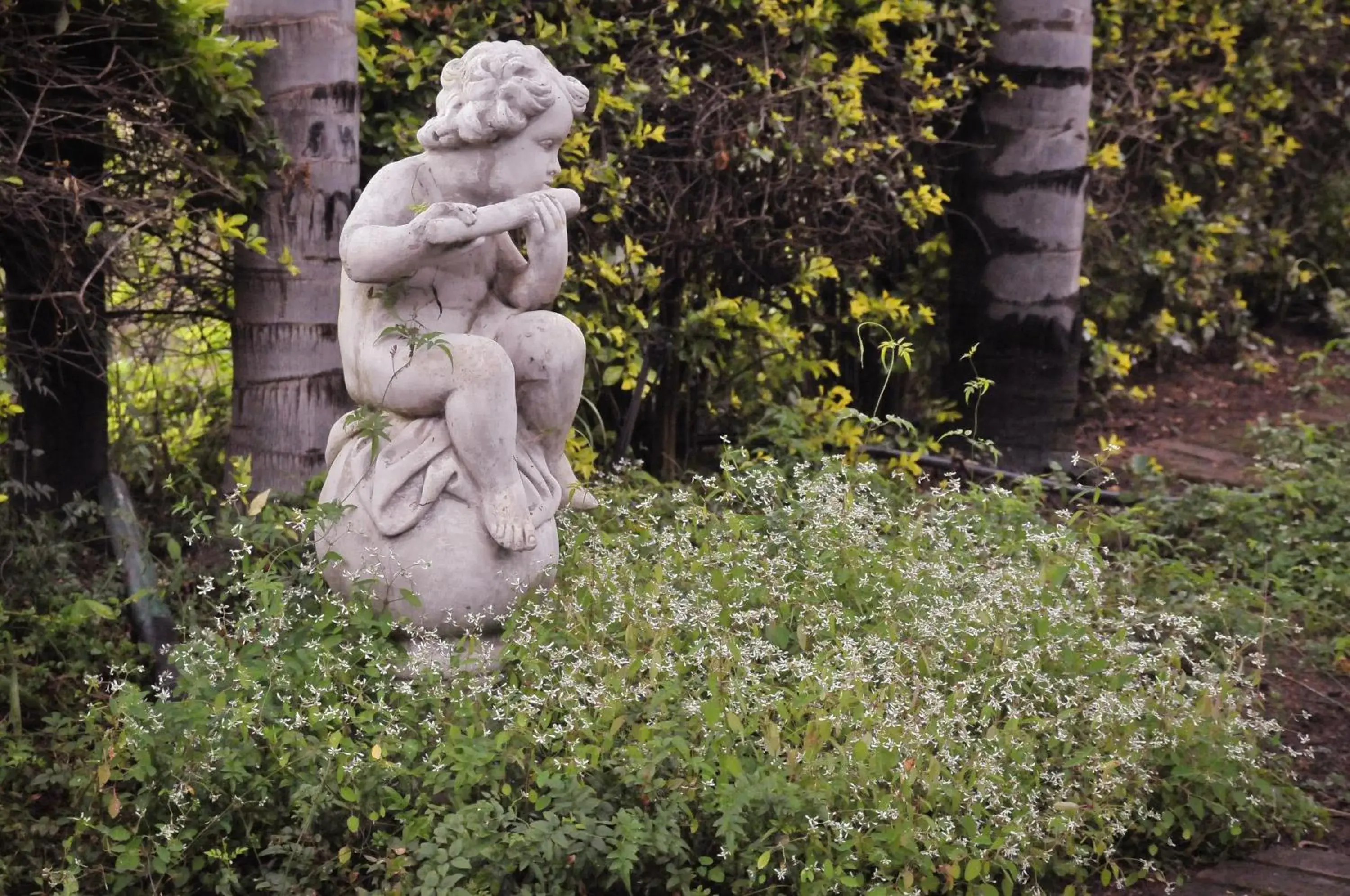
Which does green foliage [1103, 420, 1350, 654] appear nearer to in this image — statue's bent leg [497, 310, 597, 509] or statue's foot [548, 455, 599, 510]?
statue's foot [548, 455, 599, 510]

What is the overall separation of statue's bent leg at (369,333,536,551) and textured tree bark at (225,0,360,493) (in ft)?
3.24

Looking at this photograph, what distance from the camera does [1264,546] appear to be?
18.7ft

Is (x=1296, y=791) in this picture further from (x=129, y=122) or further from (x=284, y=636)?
(x=129, y=122)

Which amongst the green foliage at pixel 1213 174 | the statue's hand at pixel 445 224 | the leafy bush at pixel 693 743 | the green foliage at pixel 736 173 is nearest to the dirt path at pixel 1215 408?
the green foliage at pixel 1213 174

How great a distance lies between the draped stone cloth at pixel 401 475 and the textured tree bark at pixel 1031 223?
10.4 feet

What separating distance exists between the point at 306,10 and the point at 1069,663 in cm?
287

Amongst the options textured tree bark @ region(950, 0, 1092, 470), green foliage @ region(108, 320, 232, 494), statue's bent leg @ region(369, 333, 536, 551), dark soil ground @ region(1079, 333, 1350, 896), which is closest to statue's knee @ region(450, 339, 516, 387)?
statue's bent leg @ region(369, 333, 536, 551)

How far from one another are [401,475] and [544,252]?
26.4 inches

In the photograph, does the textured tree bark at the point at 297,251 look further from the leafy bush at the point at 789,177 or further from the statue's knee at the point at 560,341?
the statue's knee at the point at 560,341

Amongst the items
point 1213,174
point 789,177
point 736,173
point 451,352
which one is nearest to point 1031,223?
point 789,177

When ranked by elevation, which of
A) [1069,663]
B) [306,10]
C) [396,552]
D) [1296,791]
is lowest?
[1296,791]

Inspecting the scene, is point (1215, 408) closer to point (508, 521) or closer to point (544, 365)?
point (544, 365)

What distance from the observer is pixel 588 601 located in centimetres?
425

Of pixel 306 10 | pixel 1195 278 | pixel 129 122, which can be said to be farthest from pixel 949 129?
pixel 129 122
